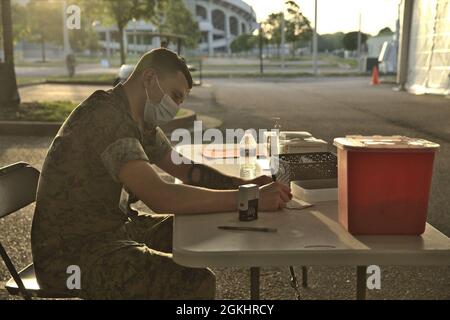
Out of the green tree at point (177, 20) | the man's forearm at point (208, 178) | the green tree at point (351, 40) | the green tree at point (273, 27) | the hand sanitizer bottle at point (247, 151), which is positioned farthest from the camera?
the green tree at point (351, 40)

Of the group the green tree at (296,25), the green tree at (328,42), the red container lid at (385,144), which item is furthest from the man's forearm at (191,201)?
the green tree at (328,42)

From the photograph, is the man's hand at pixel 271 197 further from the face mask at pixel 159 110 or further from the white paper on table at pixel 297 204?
the face mask at pixel 159 110

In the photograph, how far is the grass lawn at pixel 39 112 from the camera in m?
11.8

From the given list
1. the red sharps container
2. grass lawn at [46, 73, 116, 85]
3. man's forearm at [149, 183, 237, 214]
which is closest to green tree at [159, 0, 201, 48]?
grass lawn at [46, 73, 116, 85]

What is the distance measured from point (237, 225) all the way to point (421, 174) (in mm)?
684

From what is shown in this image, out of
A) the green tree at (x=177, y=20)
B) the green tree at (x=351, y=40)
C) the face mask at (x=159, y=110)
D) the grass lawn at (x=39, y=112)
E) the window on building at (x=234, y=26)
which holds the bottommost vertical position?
the grass lawn at (x=39, y=112)

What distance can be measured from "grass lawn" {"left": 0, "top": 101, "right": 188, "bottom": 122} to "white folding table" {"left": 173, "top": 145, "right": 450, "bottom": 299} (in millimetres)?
10072

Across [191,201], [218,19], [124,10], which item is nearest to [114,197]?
[191,201]

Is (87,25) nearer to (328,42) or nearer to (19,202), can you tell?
(328,42)

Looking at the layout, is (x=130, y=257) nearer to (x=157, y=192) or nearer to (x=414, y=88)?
(x=157, y=192)

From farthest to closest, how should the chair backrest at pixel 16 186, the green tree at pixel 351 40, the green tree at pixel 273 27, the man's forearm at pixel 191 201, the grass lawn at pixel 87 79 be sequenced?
the green tree at pixel 351 40 < the green tree at pixel 273 27 < the grass lawn at pixel 87 79 < the chair backrest at pixel 16 186 < the man's forearm at pixel 191 201

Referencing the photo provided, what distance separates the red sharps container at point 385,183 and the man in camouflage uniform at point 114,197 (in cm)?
40

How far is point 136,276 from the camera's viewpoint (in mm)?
2160
